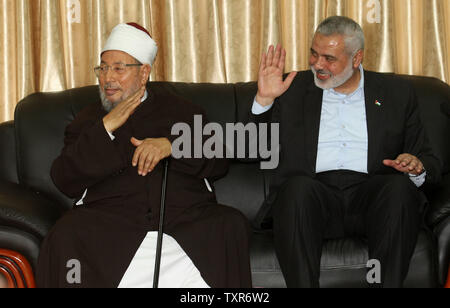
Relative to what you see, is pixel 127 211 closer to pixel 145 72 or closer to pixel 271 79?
pixel 145 72

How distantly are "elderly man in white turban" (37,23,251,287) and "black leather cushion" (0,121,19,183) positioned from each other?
434mm

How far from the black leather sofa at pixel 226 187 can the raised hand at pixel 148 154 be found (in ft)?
1.68

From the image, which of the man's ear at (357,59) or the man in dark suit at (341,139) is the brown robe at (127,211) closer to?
the man in dark suit at (341,139)

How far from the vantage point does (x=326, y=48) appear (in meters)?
3.23

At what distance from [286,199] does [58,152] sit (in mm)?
1276

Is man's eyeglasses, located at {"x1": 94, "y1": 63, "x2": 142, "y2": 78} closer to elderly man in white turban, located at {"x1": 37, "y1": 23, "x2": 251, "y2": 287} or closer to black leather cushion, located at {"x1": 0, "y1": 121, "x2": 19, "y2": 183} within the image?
elderly man in white turban, located at {"x1": 37, "y1": 23, "x2": 251, "y2": 287}

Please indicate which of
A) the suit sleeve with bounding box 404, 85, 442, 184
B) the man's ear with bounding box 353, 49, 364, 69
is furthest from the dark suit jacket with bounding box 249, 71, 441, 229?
the man's ear with bounding box 353, 49, 364, 69

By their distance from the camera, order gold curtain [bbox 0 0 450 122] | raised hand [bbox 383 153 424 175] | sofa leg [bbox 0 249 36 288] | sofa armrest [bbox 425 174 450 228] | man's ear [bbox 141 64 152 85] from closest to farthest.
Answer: sofa leg [bbox 0 249 36 288]
raised hand [bbox 383 153 424 175]
sofa armrest [bbox 425 174 450 228]
man's ear [bbox 141 64 152 85]
gold curtain [bbox 0 0 450 122]

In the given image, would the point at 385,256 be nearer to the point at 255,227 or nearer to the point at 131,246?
the point at 255,227

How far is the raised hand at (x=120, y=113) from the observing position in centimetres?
288

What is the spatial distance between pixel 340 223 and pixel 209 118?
3.08 ft

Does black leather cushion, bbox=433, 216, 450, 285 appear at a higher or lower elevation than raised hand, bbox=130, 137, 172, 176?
lower

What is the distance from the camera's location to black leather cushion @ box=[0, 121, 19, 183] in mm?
3379

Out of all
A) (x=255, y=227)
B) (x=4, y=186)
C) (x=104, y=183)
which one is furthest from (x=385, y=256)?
(x=4, y=186)
